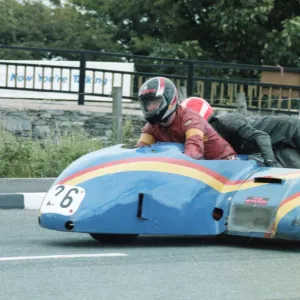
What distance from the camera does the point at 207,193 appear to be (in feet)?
28.2

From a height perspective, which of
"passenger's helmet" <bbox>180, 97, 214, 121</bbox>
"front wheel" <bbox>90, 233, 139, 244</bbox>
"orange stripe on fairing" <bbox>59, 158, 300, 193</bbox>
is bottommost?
"front wheel" <bbox>90, 233, 139, 244</bbox>

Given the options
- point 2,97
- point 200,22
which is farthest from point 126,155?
point 200,22

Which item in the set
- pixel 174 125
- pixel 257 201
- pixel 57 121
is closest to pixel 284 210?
pixel 257 201

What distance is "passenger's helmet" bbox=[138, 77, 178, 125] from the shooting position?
29.2 feet

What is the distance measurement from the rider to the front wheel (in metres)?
0.80

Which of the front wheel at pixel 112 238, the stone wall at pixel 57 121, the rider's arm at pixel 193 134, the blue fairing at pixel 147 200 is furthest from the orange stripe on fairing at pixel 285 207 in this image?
the stone wall at pixel 57 121

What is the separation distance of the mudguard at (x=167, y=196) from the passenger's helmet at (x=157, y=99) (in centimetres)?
33

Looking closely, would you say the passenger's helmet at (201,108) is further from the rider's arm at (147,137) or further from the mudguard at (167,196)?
the mudguard at (167,196)

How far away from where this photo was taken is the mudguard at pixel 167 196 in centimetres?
823

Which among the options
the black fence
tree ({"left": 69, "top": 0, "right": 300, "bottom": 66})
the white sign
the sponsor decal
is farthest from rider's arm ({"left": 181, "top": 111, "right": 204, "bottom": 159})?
tree ({"left": 69, "top": 0, "right": 300, "bottom": 66})

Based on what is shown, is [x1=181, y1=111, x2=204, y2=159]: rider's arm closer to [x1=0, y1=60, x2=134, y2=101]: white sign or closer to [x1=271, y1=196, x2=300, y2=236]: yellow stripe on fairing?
[x1=271, y1=196, x2=300, y2=236]: yellow stripe on fairing

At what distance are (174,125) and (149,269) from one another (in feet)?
6.54

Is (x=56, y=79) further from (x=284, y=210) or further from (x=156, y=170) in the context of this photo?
(x=284, y=210)

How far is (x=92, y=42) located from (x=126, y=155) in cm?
2114
